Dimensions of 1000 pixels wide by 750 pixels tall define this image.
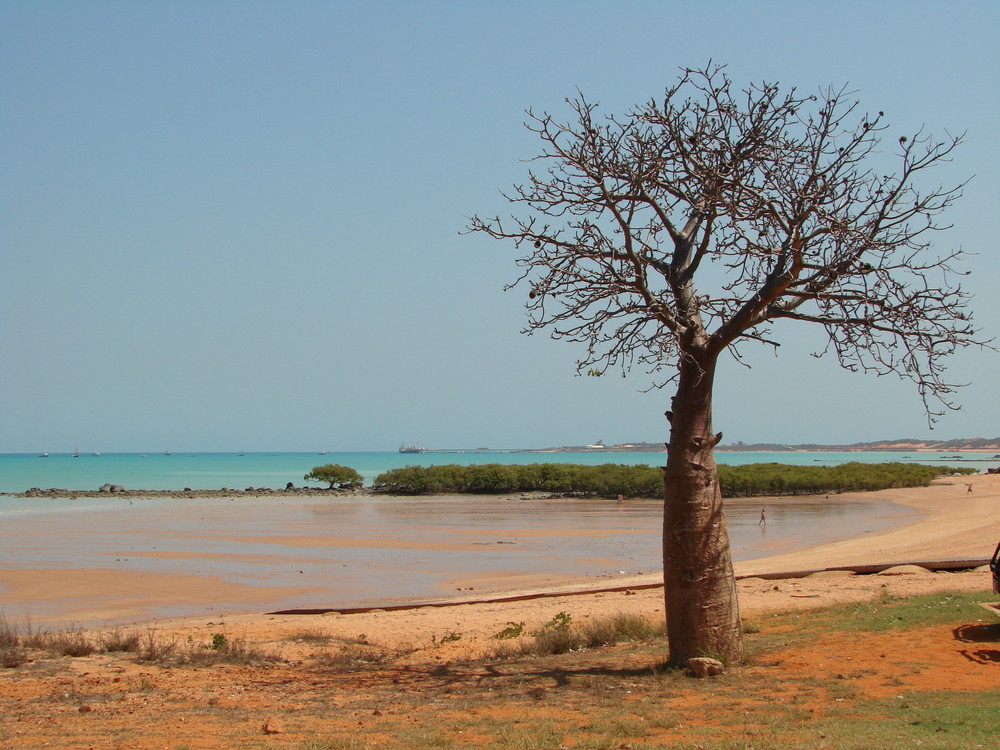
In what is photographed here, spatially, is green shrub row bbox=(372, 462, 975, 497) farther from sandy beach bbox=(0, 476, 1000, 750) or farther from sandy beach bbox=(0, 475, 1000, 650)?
sandy beach bbox=(0, 476, 1000, 750)

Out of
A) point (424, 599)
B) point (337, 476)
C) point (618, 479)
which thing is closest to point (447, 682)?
point (424, 599)

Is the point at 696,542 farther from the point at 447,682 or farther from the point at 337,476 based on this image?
the point at 337,476

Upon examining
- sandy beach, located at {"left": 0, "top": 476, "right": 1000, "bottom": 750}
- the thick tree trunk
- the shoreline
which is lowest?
the shoreline

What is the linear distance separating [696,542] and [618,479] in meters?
49.9

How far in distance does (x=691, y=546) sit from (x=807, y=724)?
2.46 meters

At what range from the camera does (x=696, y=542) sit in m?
8.73

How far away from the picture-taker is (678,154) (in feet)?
30.2

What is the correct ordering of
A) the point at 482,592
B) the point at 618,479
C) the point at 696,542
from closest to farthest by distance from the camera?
the point at 696,542
the point at 482,592
the point at 618,479

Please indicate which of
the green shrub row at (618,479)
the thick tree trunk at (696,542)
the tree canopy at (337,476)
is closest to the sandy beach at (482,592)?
the thick tree trunk at (696,542)

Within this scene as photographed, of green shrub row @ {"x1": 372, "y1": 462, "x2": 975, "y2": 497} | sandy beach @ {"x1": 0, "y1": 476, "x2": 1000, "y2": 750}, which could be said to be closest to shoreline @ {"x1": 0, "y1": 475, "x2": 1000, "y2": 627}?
sandy beach @ {"x1": 0, "y1": 476, "x2": 1000, "y2": 750}

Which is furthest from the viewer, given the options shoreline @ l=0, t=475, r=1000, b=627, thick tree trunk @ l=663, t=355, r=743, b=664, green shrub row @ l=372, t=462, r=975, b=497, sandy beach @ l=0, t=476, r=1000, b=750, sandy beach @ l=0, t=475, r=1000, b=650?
green shrub row @ l=372, t=462, r=975, b=497

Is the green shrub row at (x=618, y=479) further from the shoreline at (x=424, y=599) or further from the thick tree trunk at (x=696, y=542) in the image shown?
the thick tree trunk at (x=696, y=542)

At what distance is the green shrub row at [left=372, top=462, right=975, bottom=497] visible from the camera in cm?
5744

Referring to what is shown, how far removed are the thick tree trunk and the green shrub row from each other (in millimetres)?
47429
